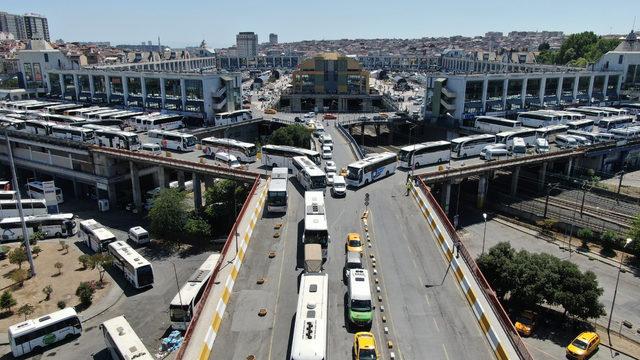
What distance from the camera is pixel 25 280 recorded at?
137ft

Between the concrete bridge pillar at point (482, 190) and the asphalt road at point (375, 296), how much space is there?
2301 centimetres

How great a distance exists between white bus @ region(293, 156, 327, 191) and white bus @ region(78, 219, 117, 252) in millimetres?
20839

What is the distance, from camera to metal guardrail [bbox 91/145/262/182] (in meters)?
50.7

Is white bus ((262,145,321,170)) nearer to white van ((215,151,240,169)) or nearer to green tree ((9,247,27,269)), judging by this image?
white van ((215,151,240,169))

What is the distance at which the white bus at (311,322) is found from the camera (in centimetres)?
1919

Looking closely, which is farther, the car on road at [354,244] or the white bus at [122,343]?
the car on road at [354,244]

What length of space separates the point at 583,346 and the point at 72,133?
66405mm

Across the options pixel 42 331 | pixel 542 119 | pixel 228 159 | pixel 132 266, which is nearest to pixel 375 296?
pixel 132 266

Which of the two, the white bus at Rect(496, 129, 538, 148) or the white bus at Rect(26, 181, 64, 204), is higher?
the white bus at Rect(496, 129, 538, 148)

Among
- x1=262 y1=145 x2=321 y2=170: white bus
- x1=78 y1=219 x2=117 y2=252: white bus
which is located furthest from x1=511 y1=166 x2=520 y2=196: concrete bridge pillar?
x1=78 y1=219 x2=117 y2=252: white bus

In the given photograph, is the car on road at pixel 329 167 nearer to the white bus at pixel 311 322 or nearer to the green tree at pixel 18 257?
the white bus at pixel 311 322

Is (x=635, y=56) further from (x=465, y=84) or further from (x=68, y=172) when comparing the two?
(x=68, y=172)

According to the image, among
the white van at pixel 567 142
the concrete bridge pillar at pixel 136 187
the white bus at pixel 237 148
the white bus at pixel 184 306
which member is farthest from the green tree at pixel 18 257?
the white van at pixel 567 142

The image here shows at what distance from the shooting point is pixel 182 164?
55.0 meters
